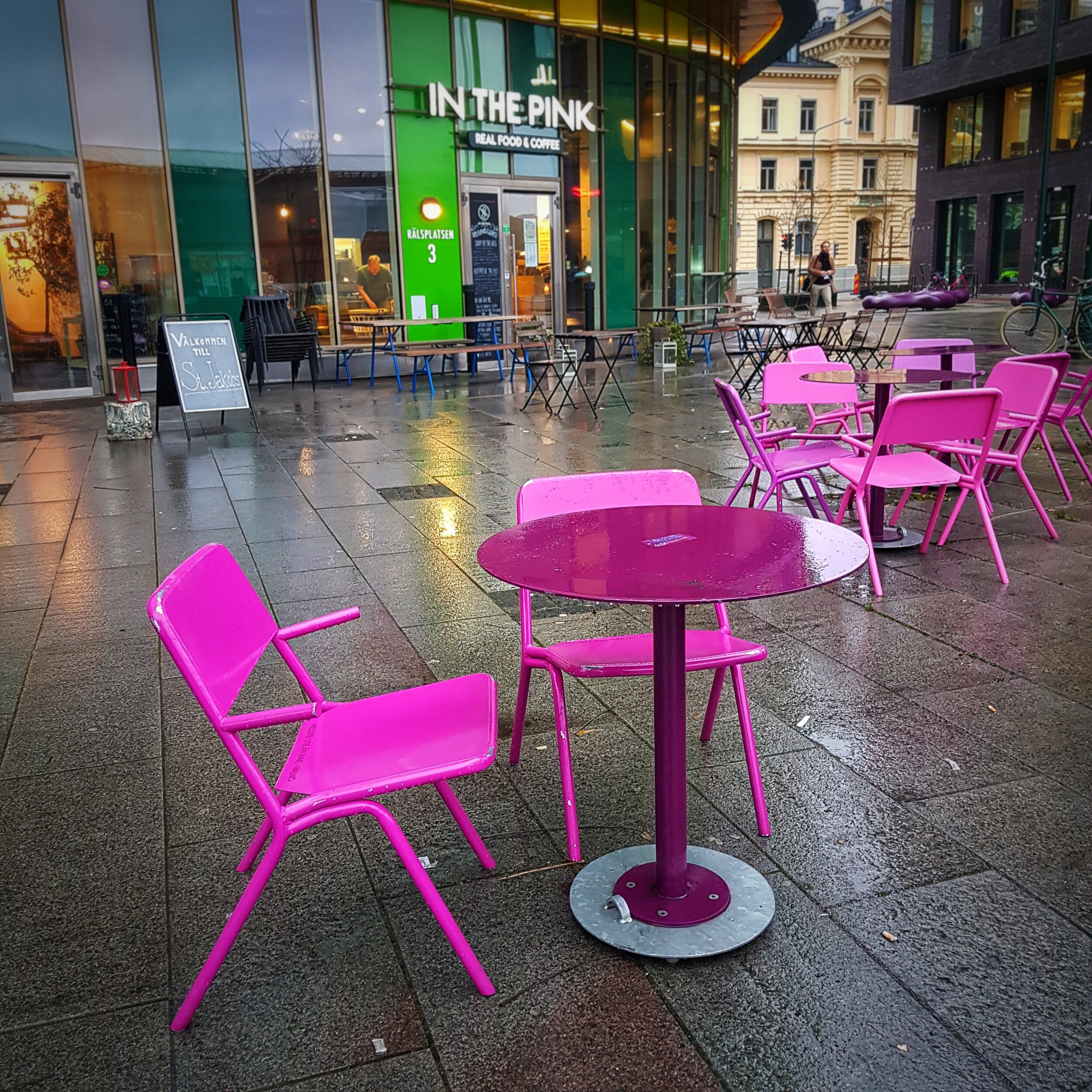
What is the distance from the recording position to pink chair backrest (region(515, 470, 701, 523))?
3.36 metres

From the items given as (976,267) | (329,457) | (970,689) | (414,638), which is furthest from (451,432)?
(976,267)

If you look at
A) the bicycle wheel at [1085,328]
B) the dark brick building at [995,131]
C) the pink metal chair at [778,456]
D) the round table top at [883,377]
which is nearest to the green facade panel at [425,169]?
the bicycle wheel at [1085,328]

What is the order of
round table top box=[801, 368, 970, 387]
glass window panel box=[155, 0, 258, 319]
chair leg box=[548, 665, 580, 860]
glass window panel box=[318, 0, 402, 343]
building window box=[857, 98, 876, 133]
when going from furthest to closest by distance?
building window box=[857, 98, 876, 133], glass window panel box=[318, 0, 402, 343], glass window panel box=[155, 0, 258, 319], round table top box=[801, 368, 970, 387], chair leg box=[548, 665, 580, 860]

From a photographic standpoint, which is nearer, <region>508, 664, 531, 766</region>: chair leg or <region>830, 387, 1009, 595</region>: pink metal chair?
<region>508, 664, 531, 766</region>: chair leg

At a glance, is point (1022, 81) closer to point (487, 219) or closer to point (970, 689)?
point (487, 219)

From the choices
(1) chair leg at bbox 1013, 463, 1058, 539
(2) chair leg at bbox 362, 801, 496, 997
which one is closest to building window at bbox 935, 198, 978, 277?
(1) chair leg at bbox 1013, 463, 1058, 539

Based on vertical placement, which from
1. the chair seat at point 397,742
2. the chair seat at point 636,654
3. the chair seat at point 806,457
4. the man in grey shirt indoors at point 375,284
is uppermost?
the man in grey shirt indoors at point 375,284

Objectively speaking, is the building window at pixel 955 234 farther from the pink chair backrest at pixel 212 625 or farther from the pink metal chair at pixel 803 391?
the pink chair backrest at pixel 212 625

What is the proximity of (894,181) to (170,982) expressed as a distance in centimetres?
7523

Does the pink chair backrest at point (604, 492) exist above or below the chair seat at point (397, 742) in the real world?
above

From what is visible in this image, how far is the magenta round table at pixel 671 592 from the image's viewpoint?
92.4 inches

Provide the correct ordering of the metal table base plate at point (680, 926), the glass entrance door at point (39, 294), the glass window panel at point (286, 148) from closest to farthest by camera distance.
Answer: the metal table base plate at point (680, 926) → the glass entrance door at point (39, 294) → the glass window panel at point (286, 148)

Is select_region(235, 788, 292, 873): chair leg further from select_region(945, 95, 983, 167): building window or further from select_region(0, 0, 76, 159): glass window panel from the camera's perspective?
select_region(945, 95, 983, 167): building window

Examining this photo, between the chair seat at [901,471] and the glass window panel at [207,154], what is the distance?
461 inches
